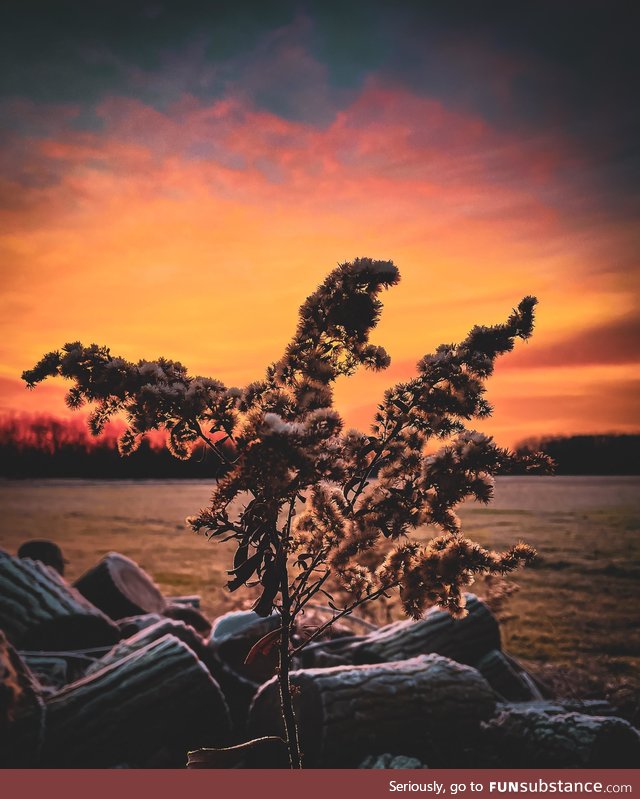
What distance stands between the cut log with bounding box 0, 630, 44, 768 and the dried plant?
274cm

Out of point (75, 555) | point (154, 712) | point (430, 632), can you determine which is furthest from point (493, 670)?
point (75, 555)

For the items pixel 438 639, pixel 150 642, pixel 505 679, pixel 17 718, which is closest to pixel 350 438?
pixel 17 718

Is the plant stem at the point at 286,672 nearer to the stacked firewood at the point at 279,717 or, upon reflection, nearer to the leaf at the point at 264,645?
the leaf at the point at 264,645

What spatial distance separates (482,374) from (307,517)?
3.78 feet

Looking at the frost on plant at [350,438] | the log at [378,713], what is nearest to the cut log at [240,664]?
the log at [378,713]

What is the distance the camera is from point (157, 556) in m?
18.6

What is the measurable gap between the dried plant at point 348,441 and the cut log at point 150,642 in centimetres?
353

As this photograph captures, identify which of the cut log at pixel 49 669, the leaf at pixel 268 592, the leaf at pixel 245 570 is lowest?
the cut log at pixel 49 669

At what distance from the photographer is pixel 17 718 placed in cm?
464

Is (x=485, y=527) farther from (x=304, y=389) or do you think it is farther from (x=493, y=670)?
(x=304, y=389)

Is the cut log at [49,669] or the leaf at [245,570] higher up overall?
the leaf at [245,570]

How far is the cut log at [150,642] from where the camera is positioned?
6.03 meters

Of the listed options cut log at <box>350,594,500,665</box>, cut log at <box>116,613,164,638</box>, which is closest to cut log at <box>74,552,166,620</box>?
cut log at <box>116,613,164,638</box>

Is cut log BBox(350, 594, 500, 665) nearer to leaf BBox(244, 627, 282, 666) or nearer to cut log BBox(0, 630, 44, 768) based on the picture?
cut log BBox(0, 630, 44, 768)
